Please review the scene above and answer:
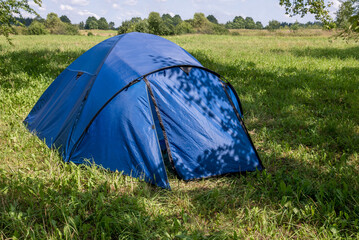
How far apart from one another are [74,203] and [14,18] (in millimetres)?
7246

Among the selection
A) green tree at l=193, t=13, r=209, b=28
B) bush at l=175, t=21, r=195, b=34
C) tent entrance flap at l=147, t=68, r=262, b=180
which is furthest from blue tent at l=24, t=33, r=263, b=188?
green tree at l=193, t=13, r=209, b=28

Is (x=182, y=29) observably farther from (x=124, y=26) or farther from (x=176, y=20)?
(x=176, y=20)

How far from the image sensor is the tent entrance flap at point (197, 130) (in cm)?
357

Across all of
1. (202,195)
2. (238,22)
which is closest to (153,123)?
(202,195)

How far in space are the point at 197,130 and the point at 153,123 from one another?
626mm

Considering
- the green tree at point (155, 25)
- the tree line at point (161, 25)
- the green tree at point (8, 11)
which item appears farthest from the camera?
the green tree at point (155, 25)

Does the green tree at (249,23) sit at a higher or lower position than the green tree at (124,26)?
higher

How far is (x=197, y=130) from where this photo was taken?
11.9 ft

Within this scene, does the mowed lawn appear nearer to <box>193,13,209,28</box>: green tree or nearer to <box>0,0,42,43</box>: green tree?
<box>0,0,42,43</box>: green tree

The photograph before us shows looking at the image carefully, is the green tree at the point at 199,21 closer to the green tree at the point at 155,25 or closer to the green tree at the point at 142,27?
the green tree at the point at 155,25

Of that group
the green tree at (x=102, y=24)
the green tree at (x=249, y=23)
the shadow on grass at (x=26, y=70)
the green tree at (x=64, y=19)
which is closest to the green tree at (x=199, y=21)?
the green tree at (x=102, y=24)

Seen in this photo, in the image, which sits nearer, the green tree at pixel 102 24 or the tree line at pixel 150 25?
the tree line at pixel 150 25

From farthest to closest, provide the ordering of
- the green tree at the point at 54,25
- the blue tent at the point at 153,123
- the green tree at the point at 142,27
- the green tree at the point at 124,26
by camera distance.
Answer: the green tree at the point at 54,25 → the green tree at the point at 124,26 → the green tree at the point at 142,27 → the blue tent at the point at 153,123

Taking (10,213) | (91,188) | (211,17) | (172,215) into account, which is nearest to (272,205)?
(172,215)
